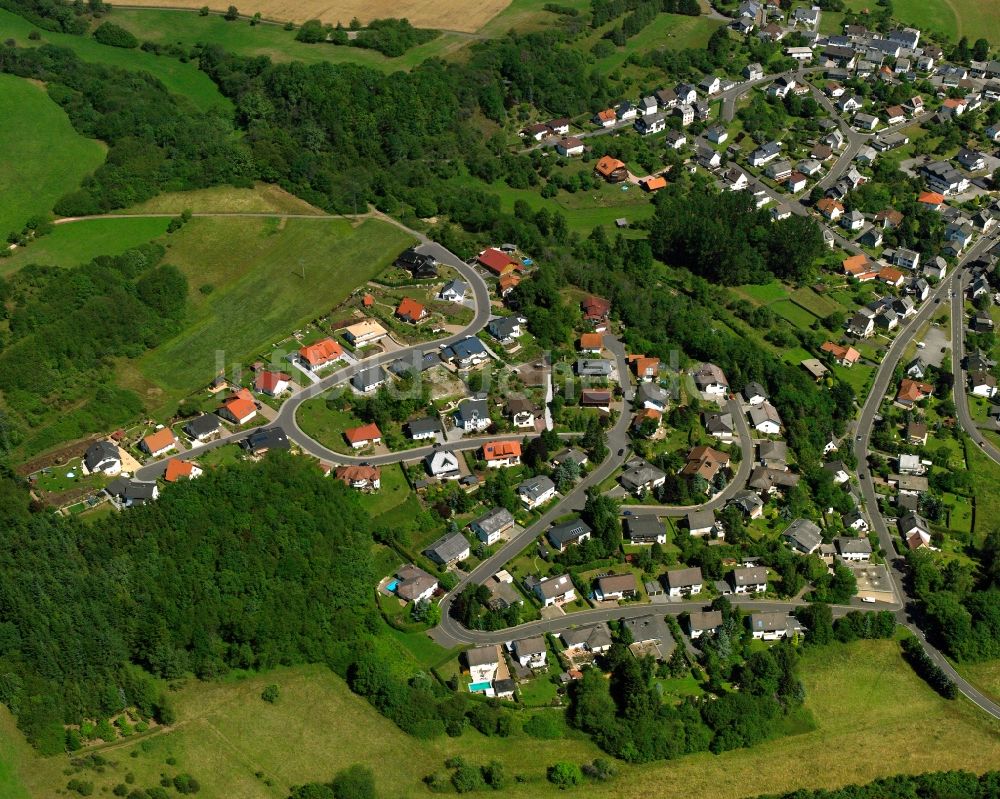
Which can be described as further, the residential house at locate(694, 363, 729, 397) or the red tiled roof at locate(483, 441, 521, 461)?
the residential house at locate(694, 363, 729, 397)

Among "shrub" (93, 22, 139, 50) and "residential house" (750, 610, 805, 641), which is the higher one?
"shrub" (93, 22, 139, 50)

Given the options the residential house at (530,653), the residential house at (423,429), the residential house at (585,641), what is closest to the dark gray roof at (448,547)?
the residential house at (530,653)

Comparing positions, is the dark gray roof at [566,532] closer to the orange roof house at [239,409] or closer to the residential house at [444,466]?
the residential house at [444,466]

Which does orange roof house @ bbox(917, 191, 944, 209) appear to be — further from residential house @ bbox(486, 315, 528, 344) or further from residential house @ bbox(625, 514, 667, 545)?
residential house @ bbox(625, 514, 667, 545)

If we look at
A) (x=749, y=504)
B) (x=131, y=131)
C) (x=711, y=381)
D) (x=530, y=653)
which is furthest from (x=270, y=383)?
(x=131, y=131)

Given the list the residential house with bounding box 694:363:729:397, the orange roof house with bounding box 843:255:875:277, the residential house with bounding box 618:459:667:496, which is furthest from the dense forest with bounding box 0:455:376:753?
the orange roof house with bounding box 843:255:875:277

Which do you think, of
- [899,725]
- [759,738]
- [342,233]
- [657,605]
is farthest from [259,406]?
[899,725]

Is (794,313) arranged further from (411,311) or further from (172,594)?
(172,594)

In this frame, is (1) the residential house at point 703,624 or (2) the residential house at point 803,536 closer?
(1) the residential house at point 703,624
